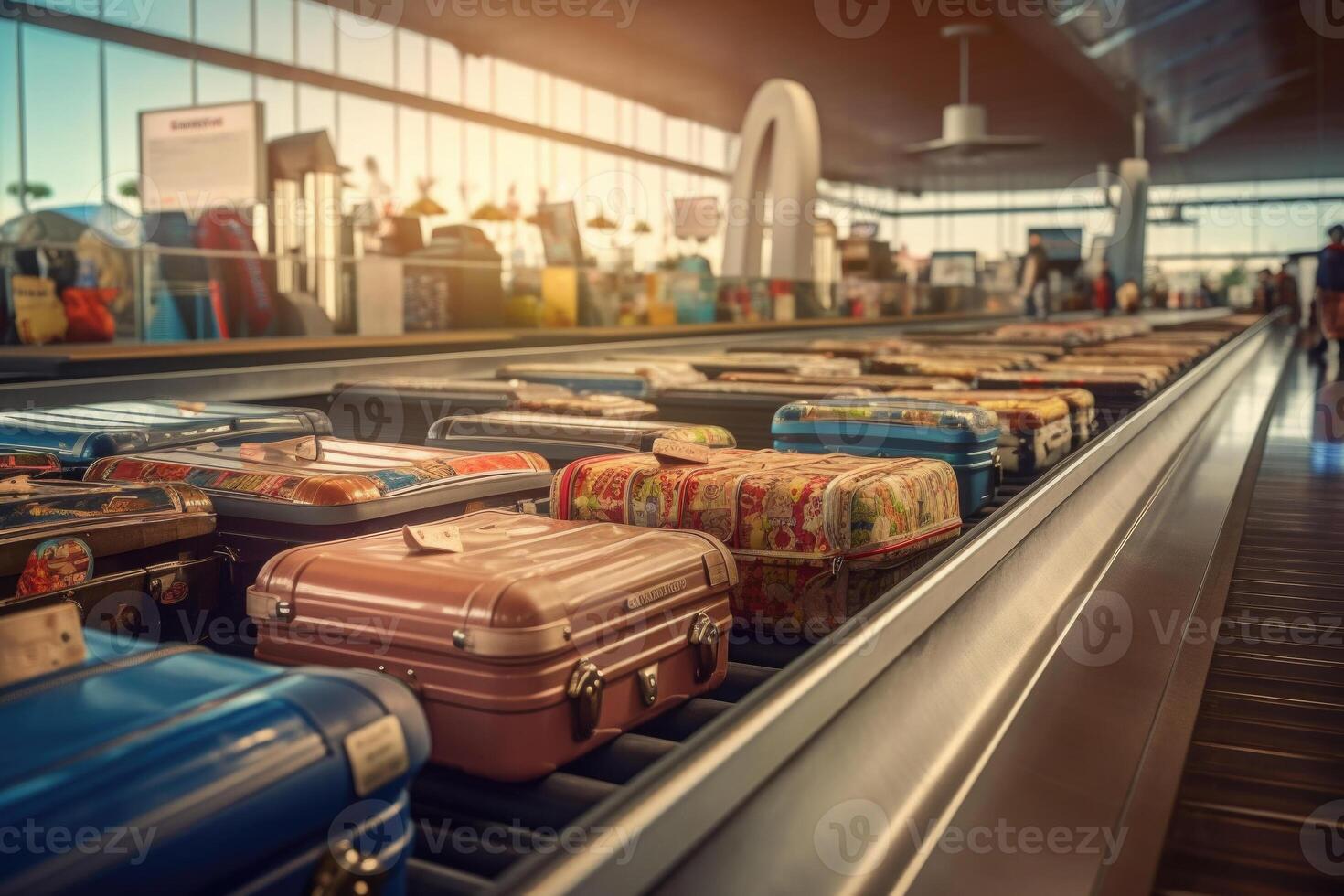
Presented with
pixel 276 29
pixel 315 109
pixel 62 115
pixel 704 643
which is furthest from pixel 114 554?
pixel 315 109

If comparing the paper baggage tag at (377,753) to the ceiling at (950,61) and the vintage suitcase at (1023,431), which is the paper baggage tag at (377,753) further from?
the ceiling at (950,61)

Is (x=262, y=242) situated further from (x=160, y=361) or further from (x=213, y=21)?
(x=213, y=21)

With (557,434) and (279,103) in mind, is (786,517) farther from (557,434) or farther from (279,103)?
(279,103)

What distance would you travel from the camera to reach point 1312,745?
2162mm

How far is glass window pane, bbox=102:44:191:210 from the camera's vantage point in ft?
48.6

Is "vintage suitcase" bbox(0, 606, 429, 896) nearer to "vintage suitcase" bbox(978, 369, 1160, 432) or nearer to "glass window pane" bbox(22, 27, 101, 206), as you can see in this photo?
"vintage suitcase" bbox(978, 369, 1160, 432)

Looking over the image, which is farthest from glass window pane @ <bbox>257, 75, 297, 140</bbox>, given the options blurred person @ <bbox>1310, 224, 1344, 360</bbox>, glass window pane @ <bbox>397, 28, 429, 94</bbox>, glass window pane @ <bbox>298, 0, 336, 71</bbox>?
blurred person @ <bbox>1310, 224, 1344, 360</bbox>

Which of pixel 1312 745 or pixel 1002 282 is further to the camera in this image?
pixel 1002 282

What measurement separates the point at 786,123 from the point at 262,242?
280 inches

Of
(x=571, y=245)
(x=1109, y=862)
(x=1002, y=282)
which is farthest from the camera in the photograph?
(x=1002, y=282)

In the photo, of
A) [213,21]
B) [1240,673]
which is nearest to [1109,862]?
[1240,673]

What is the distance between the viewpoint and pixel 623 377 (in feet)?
15.9

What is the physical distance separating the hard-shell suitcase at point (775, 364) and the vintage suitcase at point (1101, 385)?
2.39 feet

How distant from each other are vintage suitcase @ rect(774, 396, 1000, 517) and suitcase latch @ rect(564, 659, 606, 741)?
1.63 m
